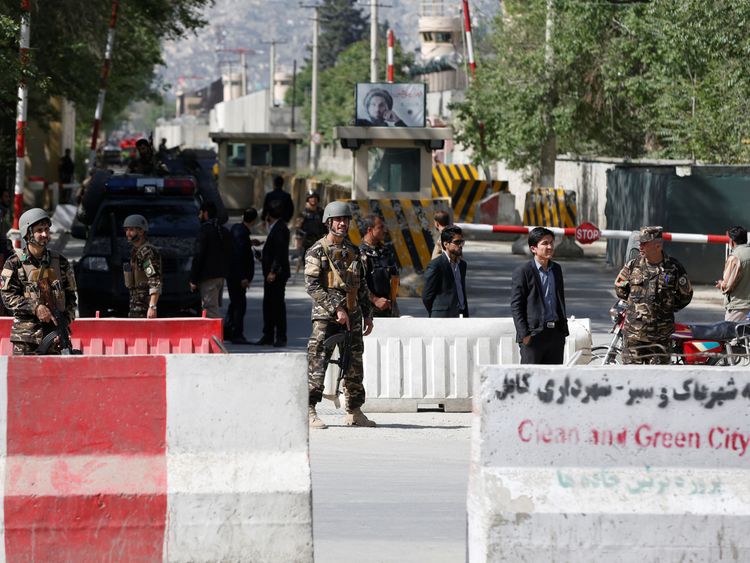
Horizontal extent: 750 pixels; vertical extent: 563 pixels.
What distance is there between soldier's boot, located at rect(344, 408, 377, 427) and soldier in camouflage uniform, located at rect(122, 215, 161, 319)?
262 cm

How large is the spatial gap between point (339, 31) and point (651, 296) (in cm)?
17956

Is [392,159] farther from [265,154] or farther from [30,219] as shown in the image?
[265,154]

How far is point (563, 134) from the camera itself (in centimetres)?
3841

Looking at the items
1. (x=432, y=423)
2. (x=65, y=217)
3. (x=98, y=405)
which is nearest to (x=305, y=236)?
(x=432, y=423)

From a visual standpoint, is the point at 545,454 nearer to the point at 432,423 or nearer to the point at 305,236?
the point at 432,423

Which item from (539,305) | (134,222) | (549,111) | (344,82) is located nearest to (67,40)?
(549,111)

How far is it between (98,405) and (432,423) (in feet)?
19.1

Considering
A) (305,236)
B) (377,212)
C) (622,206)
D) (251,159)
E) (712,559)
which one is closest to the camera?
(712,559)

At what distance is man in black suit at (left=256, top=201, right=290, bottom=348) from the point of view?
17.3 meters

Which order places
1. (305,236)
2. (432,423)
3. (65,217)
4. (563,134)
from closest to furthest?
(432,423) < (305,236) < (65,217) < (563,134)

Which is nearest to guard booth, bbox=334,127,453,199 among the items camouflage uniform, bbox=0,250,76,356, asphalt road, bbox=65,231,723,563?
asphalt road, bbox=65,231,723,563

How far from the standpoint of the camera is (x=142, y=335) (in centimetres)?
1195

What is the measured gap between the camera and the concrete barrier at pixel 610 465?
22.7 ft

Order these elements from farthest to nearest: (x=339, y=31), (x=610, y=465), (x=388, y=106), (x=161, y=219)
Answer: (x=339, y=31), (x=388, y=106), (x=161, y=219), (x=610, y=465)
